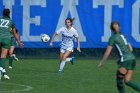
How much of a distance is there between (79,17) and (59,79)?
1182cm

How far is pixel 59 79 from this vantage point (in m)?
19.3

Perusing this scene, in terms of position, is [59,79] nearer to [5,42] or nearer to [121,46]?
[5,42]

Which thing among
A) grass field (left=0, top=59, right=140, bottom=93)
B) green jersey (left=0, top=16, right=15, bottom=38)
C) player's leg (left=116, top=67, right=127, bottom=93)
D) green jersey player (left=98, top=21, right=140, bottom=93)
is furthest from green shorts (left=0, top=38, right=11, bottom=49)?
player's leg (left=116, top=67, right=127, bottom=93)

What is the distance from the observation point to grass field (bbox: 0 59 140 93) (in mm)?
16484

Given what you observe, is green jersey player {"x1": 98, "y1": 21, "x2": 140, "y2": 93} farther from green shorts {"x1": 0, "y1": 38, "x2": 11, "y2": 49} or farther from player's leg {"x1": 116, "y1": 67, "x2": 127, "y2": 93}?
green shorts {"x1": 0, "y1": 38, "x2": 11, "y2": 49}

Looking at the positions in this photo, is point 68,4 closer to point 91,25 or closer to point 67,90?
point 91,25

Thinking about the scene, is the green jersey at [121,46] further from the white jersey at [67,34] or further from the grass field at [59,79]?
the white jersey at [67,34]

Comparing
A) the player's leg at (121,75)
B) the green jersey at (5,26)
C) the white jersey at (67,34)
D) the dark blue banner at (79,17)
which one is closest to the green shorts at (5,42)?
the green jersey at (5,26)

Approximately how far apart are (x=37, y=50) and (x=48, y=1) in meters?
2.54

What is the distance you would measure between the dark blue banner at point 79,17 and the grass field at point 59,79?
3.77m

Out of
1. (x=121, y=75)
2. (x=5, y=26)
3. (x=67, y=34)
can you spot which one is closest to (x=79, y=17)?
(x=67, y=34)

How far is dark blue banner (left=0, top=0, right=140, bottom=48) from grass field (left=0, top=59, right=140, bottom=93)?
3775 mm

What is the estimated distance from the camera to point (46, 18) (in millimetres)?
30969

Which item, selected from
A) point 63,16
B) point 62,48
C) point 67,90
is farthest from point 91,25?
point 67,90
